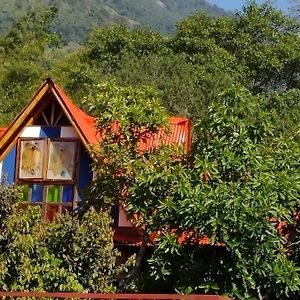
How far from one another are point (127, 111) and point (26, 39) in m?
20.1

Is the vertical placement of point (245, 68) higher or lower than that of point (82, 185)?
higher

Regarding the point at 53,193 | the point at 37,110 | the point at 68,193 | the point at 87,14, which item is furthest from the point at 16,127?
the point at 87,14

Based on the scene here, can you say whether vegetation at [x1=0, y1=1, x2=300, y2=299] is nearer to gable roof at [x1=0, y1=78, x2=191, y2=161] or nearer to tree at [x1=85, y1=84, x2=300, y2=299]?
tree at [x1=85, y1=84, x2=300, y2=299]

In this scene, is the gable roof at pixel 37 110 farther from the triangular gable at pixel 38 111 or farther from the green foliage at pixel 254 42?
the green foliage at pixel 254 42

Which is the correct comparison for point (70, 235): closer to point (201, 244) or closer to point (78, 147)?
point (201, 244)

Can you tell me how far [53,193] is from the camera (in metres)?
14.1

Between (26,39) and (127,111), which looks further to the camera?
(26,39)

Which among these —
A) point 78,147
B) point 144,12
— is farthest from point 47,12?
point 144,12

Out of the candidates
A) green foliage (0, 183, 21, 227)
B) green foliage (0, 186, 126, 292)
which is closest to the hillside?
green foliage (0, 183, 21, 227)

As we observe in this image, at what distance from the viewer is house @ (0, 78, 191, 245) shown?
1379cm

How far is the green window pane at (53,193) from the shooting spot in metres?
14.0

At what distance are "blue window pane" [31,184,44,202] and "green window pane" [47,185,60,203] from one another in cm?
16

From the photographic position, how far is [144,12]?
18338 cm

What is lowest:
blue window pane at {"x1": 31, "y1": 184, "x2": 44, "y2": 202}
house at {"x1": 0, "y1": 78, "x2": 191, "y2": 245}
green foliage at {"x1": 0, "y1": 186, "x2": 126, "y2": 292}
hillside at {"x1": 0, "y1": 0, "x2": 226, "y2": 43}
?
green foliage at {"x1": 0, "y1": 186, "x2": 126, "y2": 292}
